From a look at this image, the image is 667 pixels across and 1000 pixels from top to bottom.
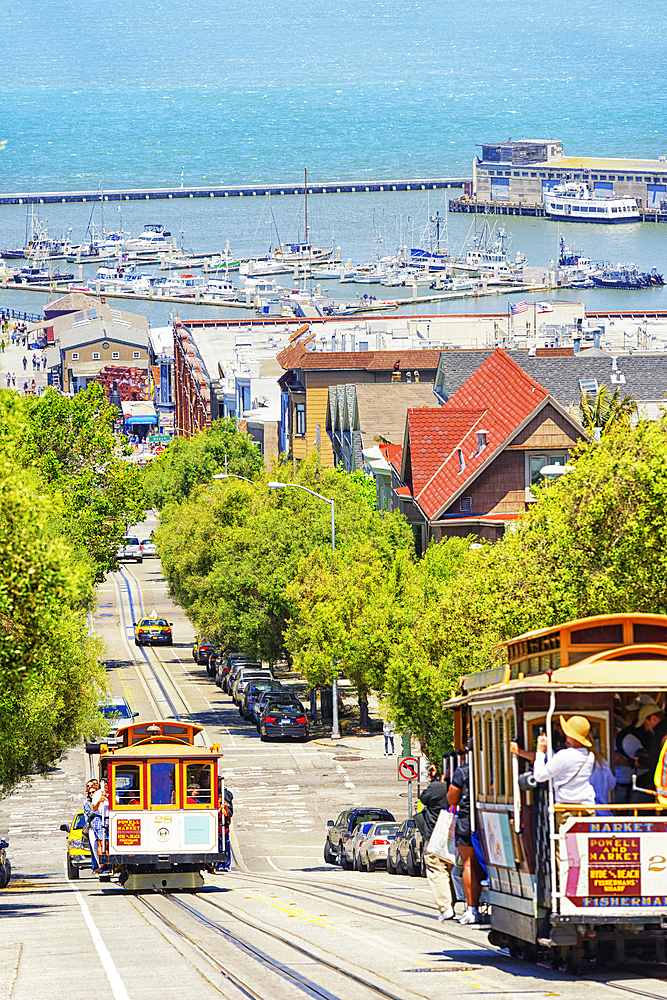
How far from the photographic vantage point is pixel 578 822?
15930 millimetres

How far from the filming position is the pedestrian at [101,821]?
103 feet

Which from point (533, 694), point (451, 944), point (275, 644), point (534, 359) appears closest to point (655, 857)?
point (533, 694)

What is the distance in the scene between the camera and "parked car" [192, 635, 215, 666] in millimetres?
85375

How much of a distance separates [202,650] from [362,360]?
2670cm

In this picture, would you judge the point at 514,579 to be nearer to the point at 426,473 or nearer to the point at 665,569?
the point at 665,569

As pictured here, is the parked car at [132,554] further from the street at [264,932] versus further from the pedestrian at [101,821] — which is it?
the pedestrian at [101,821]

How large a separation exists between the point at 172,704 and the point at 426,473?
1538 cm

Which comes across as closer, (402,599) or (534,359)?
(402,599)

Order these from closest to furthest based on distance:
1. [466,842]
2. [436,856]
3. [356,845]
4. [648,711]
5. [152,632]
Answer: [648,711] → [466,842] → [436,856] → [356,845] → [152,632]

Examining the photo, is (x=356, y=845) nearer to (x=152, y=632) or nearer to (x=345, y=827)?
(x=345, y=827)

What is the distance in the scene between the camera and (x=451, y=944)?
19.9 m

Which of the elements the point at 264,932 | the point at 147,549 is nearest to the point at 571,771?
the point at 264,932

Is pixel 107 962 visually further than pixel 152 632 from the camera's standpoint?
No

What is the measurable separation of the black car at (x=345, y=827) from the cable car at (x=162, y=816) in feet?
29.6
